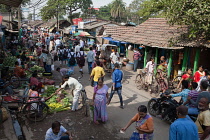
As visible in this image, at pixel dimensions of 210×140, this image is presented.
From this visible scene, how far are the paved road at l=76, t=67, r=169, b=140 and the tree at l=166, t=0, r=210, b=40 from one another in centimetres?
420

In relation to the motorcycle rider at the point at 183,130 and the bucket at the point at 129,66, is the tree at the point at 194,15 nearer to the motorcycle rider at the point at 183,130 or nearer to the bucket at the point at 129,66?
the bucket at the point at 129,66

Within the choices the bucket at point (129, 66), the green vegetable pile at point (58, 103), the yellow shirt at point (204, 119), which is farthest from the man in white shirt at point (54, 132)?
the bucket at point (129, 66)

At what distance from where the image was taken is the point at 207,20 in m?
10.2

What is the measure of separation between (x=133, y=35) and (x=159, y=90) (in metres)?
7.20

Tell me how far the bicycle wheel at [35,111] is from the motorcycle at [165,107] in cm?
401

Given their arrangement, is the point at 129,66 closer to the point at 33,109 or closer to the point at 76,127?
the point at 76,127

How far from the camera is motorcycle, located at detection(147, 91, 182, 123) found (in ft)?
23.2

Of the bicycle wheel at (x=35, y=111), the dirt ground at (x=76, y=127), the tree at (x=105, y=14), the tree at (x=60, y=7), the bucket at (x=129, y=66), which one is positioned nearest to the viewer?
the dirt ground at (x=76, y=127)

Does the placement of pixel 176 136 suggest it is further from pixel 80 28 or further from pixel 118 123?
pixel 80 28

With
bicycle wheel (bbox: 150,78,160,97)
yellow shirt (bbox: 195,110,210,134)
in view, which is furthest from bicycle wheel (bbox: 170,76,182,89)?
yellow shirt (bbox: 195,110,210,134)

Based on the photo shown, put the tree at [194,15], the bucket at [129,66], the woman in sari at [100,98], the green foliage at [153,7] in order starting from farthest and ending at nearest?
1. the bucket at [129,66]
2. the green foliage at [153,7]
3. the tree at [194,15]
4. the woman in sari at [100,98]

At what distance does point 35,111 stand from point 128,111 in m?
3.61

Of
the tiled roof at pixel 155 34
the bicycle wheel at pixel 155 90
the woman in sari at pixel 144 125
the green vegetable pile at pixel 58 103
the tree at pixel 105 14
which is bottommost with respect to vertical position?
the green vegetable pile at pixel 58 103

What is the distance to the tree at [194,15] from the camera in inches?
400
